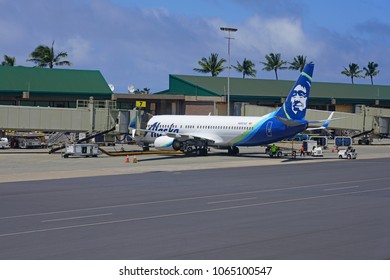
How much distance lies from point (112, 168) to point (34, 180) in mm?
10121

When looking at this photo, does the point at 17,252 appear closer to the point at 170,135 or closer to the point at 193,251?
the point at 193,251

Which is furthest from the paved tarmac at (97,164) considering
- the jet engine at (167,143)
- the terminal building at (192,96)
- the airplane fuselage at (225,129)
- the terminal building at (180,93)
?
the terminal building at (180,93)

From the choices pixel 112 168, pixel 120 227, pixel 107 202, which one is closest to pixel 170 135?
pixel 112 168

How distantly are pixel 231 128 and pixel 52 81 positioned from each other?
145ft

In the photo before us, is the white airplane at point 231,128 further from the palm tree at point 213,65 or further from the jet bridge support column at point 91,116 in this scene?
the palm tree at point 213,65

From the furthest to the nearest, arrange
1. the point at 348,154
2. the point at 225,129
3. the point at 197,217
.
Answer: the point at 225,129 → the point at 348,154 → the point at 197,217

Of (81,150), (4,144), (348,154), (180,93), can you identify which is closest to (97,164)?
(81,150)

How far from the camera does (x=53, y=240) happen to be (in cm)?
1983

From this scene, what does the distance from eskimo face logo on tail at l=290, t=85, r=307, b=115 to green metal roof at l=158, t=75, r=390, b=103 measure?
183 ft

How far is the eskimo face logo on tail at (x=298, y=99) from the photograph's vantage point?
195 feet

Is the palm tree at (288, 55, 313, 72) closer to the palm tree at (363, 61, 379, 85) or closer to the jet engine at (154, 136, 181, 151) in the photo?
the palm tree at (363, 61, 379, 85)

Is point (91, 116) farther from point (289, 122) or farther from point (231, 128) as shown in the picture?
point (289, 122)

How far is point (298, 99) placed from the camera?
59.5 meters

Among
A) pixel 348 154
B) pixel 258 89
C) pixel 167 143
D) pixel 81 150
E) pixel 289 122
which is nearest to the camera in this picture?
pixel 289 122
